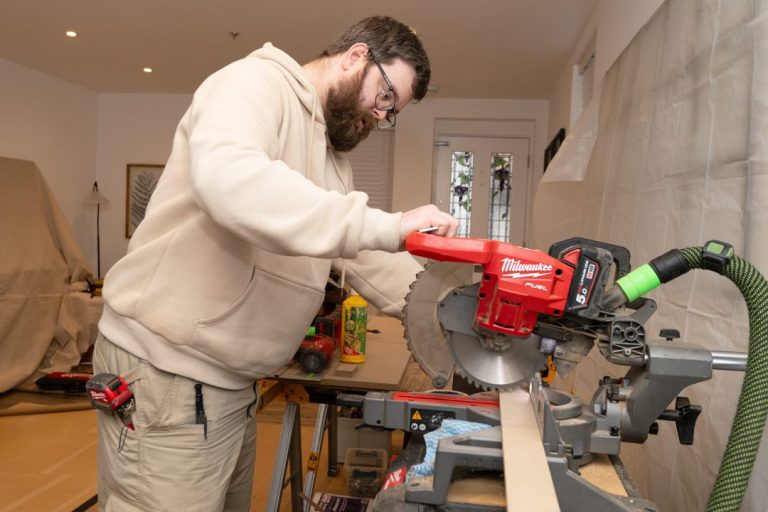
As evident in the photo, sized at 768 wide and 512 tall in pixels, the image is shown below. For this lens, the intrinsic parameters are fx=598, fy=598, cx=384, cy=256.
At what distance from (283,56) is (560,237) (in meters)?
1.60

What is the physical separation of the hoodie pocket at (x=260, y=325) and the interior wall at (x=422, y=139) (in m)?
4.69

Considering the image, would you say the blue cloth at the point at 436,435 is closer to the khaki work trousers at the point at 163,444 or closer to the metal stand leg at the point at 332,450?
the khaki work trousers at the point at 163,444

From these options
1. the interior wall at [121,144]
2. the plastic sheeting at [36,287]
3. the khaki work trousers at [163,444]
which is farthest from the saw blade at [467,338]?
the interior wall at [121,144]

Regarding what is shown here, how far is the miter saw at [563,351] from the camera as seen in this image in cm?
84

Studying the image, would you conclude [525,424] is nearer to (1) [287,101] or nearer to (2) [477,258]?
(2) [477,258]

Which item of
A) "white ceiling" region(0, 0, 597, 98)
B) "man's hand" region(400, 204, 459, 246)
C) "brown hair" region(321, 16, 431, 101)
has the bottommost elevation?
"man's hand" region(400, 204, 459, 246)

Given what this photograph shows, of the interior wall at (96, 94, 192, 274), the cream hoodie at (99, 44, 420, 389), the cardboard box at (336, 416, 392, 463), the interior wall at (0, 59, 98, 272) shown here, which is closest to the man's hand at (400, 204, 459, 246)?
the cream hoodie at (99, 44, 420, 389)

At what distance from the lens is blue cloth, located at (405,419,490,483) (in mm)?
903

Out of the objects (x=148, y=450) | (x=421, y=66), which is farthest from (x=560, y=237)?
(x=148, y=450)

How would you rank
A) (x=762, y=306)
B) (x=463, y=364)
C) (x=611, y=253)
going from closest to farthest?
1. (x=762, y=306)
2. (x=611, y=253)
3. (x=463, y=364)

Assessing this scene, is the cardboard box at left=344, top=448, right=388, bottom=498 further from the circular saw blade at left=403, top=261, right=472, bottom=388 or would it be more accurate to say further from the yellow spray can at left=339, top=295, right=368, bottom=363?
the circular saw blade at left=403, top=261, right=472, bottom=388

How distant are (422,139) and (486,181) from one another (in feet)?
2.53

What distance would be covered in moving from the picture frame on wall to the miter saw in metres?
5.95

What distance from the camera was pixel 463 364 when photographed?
41.8 inches
